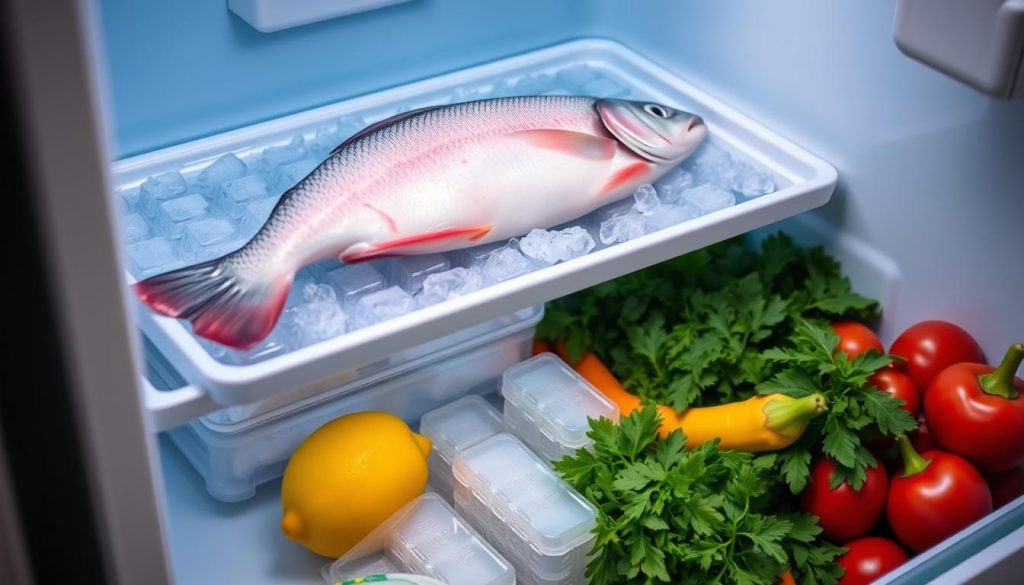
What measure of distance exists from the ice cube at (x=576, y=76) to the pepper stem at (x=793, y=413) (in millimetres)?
399

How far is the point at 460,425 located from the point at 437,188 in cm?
24

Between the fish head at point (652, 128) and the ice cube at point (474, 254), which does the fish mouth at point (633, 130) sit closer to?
the fish head at point (652, 128)

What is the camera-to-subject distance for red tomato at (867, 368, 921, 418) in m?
0.97

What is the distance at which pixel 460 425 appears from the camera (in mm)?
1034

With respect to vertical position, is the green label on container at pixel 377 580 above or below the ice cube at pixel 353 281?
below

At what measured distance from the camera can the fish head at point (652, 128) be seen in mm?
1014

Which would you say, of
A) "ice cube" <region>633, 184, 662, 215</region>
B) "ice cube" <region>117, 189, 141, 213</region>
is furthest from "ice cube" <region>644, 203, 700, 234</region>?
"ice cube" <region>117, 189, 141, 213</region>

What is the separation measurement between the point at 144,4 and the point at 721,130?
1.80 ft

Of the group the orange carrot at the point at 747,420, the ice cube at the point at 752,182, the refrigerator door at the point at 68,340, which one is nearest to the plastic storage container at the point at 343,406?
the orange carrot at the point at 747,420

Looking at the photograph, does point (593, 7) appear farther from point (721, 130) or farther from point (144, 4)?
point (144, 4)

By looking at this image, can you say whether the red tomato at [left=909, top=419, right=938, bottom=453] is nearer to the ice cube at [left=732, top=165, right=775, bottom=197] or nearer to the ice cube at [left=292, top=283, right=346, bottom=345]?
the ice cube at [left=732, top=165, right=775, bottom=197]

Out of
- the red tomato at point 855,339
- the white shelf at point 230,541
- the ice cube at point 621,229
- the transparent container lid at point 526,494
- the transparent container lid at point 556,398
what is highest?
the ice cube at point 621,229

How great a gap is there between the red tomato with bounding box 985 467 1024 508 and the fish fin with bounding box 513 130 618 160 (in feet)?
1.42

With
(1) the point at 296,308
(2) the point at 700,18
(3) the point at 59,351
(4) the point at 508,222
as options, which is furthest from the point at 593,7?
(3) the point at 59,351
